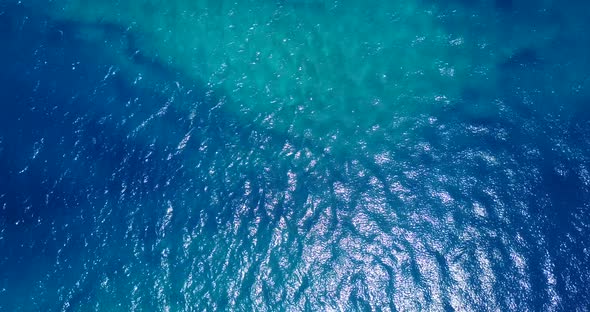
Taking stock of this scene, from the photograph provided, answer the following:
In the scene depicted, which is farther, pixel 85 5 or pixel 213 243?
pixel 85 5

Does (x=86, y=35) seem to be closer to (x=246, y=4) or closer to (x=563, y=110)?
(x=246, y=4)

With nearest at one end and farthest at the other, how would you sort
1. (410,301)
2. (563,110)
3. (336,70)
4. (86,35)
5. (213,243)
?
(410,301) → (213,243) → (563,110) → (336,70) → (86,35)

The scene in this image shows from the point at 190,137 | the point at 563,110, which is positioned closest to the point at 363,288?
the point at 190,137

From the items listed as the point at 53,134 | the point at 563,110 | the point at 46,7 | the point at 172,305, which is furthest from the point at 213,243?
the point at 46,7

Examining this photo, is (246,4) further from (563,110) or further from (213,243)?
(563,110)

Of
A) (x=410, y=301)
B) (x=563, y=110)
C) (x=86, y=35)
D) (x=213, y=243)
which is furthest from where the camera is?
(x=86, y=35)

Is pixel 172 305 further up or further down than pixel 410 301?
further up

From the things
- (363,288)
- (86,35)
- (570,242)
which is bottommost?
(570,242)
